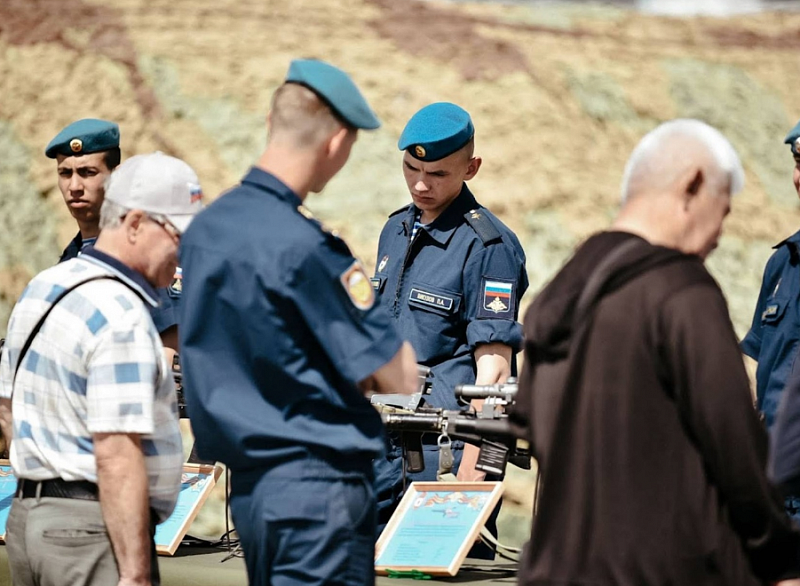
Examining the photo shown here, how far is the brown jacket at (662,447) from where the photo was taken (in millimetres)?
2119

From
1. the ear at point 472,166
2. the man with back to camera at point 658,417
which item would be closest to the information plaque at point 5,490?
the ear at point 472,166

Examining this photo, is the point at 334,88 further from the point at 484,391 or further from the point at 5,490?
the point at 5,490

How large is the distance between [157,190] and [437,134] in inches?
61.0

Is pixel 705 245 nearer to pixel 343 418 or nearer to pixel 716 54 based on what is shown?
pixel 343 418

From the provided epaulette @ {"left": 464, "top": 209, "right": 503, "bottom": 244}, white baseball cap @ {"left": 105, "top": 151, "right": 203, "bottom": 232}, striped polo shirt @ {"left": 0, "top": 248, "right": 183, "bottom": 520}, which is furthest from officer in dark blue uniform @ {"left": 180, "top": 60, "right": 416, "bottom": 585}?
epaulette @ {"left": 464, "top": 209, "right": 503, "bottom": 244}

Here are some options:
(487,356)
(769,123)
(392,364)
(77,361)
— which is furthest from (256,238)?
(769,123)

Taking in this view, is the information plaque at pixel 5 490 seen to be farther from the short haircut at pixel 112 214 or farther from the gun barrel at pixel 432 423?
the short haircut at pixel 112 214

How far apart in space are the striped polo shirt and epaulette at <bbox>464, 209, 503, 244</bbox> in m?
1.63

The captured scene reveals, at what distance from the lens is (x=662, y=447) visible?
7.09 feet

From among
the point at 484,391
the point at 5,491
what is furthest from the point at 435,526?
the point at 5,491

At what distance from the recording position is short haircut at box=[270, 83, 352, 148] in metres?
2.71

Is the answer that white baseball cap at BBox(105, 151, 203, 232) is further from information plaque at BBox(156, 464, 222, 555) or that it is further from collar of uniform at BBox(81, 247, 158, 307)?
information plaque at BBox(156, 464, 222, 555)

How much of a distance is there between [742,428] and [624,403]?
0.65 ft

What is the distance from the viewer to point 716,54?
615 inches
